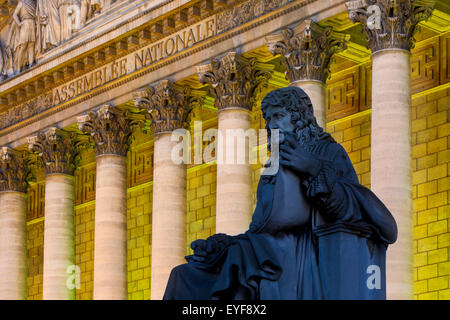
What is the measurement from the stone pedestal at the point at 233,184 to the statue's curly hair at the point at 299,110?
49.8 feet

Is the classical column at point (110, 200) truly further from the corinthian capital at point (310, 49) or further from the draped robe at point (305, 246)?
the draped robe at point (305, 246)

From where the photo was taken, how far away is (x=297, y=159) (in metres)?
6.10

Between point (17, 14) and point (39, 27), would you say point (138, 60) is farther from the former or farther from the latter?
point (17, 14)

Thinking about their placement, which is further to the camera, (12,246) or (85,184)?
(85,184)

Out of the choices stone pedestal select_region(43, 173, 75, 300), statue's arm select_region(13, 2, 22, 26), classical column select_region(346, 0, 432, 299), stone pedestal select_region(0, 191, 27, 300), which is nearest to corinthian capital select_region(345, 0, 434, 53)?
classical column select_region(346, 0, 432, 299)

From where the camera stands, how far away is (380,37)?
1920cm

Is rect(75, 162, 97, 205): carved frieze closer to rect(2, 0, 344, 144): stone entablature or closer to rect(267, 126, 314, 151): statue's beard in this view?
rect(2, 0, 344, 144): stone entablature

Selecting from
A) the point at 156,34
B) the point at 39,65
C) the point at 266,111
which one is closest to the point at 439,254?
the point at 156,34

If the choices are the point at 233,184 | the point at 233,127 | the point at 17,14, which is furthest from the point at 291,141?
the point at 17,14

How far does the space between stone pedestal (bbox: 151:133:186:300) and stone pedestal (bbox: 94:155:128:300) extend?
5.82 feet

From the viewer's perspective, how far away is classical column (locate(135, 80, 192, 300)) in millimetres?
23312

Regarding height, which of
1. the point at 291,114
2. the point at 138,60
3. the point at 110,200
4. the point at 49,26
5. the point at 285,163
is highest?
the point at 49,26

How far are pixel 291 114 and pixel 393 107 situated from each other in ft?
42.1
